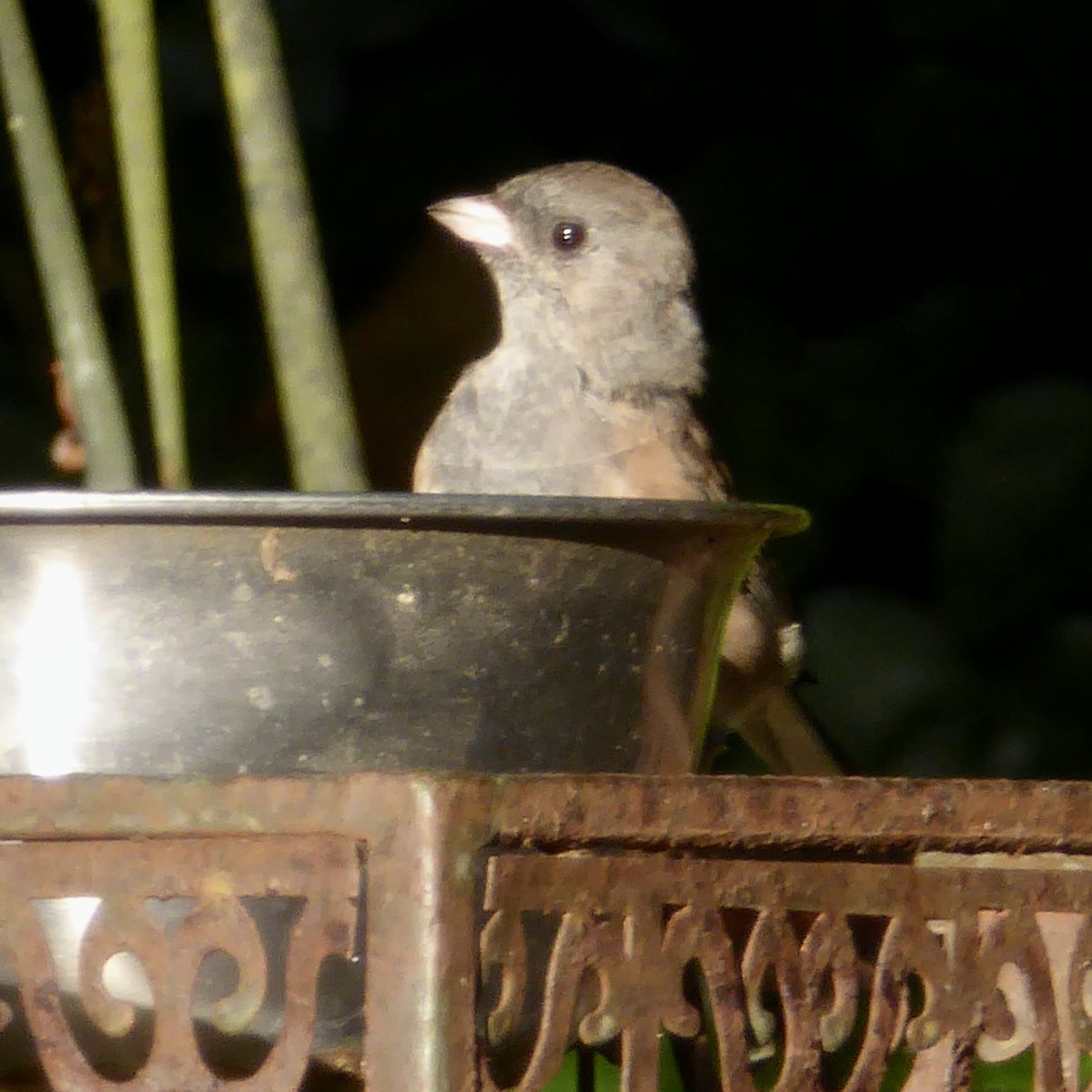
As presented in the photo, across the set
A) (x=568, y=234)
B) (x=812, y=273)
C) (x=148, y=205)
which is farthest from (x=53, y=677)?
(x=812, y=273)

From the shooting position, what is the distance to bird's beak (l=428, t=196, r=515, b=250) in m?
2.30

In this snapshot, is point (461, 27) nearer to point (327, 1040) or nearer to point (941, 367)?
point (941, 367)

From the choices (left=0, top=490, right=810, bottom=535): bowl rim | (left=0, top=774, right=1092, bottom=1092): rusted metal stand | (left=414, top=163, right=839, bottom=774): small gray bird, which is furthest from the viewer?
(left=414, top=163, right=839, bottom=774): small gray bird

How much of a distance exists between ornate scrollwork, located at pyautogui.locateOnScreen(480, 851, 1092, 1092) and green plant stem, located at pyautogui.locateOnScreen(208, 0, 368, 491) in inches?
12.0

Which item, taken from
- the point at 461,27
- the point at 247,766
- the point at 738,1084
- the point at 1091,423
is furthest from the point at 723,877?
the point at 461,27

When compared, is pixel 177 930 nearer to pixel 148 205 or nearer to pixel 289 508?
pixel 289 508

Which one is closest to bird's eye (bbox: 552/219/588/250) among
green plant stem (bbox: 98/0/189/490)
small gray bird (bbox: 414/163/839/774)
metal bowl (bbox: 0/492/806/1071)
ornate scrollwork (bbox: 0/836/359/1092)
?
small gray bird (bbox: 414/163/839/774)

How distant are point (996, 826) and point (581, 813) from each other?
21cm

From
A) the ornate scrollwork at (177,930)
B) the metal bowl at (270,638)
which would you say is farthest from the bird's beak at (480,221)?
the ornate scrollwork at (177,930)

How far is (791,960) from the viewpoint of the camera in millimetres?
851

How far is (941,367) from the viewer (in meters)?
2.95

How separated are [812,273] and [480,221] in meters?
0.85

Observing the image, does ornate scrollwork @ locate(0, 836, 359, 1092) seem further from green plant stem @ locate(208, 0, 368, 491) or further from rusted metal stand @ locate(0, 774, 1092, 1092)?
green plant stem @ locate(208, 0, 368, 491)

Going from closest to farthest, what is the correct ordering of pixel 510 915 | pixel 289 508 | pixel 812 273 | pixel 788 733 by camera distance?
pixel 510 915, pixel 289 508, pixel 788 733, pixel 812 273
